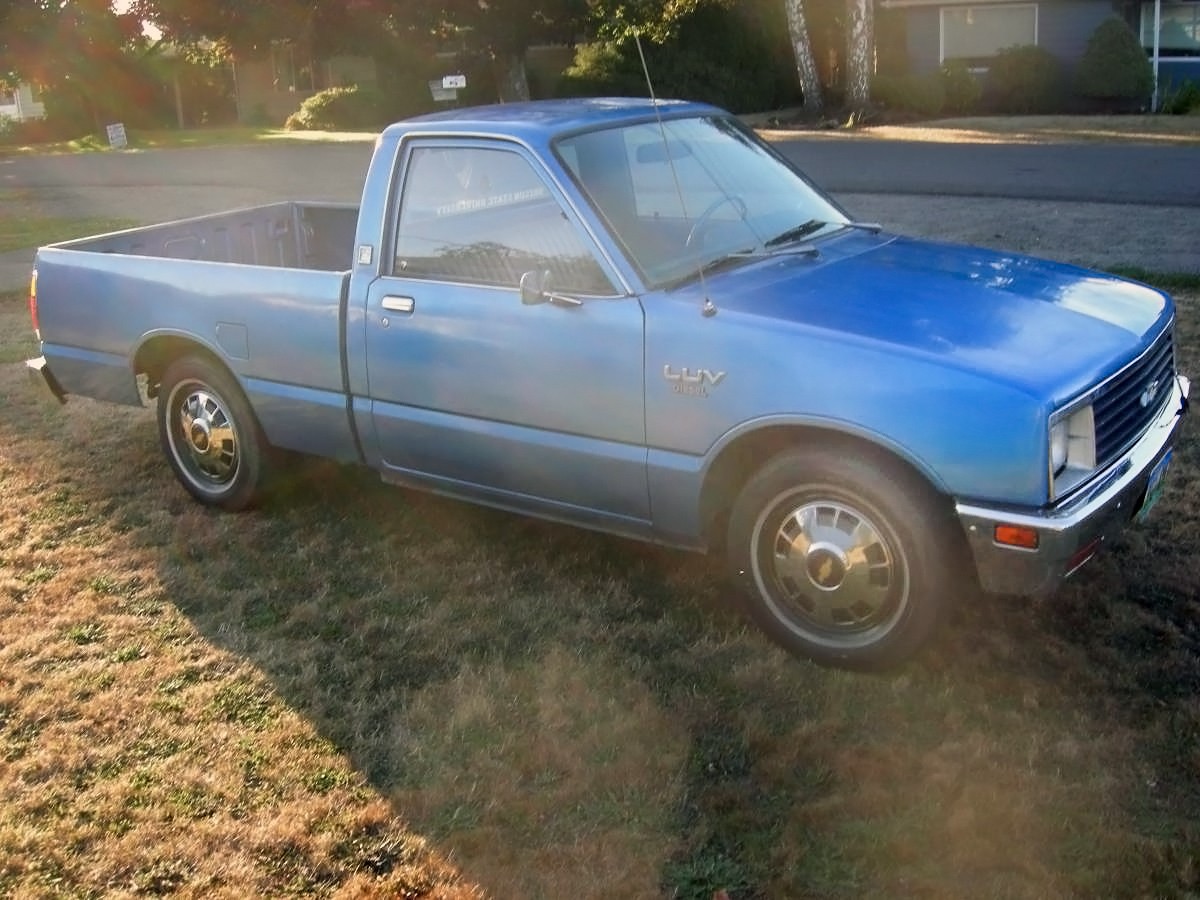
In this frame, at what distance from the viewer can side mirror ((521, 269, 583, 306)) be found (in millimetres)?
4660

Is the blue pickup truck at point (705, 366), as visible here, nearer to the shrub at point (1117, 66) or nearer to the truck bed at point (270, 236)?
the truck bed at point (270, 236)

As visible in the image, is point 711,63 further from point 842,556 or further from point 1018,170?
point 842,556

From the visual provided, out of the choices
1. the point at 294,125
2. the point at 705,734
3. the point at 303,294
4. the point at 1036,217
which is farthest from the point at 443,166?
the point at 294,125

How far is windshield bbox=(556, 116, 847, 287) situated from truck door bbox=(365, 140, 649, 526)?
185mm

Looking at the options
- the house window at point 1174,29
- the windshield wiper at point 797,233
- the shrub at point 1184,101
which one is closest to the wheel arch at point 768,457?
the windshield wiper at point 797,233

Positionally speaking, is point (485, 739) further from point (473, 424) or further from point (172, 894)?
point (473, 424)

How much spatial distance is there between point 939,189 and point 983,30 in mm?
19450

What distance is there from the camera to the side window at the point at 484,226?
4832 mm

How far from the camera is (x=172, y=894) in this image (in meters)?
3.51

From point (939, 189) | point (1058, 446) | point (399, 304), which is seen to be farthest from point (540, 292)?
point (939, 189)

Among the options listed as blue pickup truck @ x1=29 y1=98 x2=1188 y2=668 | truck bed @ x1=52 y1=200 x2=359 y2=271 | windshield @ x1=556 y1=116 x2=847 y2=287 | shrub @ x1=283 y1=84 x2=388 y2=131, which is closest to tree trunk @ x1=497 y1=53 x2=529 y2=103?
shrub @ x1=283 y1=84 x2=388 y2=131

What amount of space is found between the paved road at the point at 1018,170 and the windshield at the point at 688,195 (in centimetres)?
1010

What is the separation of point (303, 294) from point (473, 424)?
104 cm

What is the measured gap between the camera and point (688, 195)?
514cm
